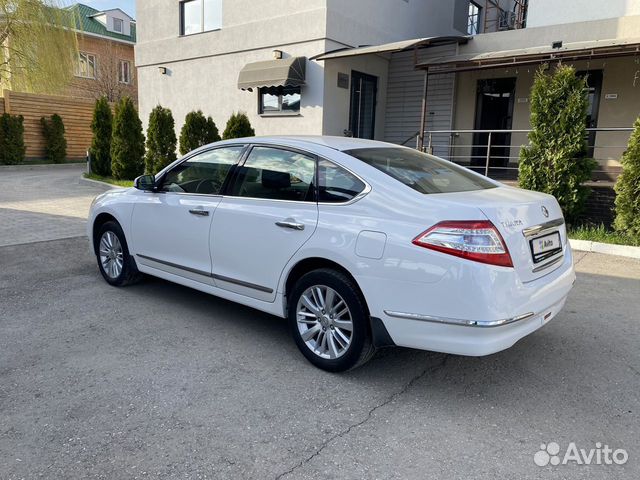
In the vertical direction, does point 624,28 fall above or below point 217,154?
above

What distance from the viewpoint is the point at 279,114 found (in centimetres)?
1297

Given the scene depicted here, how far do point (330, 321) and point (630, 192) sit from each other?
5948 millimetres

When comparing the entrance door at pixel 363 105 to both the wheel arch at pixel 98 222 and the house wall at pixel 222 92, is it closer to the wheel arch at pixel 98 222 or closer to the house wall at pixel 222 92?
the house wall at pixel 222 92

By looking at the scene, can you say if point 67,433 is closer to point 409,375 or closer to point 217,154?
point 409,375

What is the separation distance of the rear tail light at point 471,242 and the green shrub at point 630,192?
5480 mm

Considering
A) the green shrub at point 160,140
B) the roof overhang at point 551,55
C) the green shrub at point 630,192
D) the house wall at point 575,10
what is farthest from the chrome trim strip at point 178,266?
the house wall at point 575,10

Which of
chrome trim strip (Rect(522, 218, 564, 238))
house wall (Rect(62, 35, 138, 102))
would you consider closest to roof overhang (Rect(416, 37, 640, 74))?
chrome trim strip (Rect(522, 218, 564, 238))

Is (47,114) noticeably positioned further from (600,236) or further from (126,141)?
(600,236)

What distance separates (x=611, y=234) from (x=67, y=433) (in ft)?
25.2

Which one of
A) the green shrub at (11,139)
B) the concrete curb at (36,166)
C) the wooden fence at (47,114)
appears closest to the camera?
the concrete curb at (36,166)

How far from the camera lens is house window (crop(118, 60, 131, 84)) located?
30500mm

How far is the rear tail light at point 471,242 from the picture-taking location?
2.85 m

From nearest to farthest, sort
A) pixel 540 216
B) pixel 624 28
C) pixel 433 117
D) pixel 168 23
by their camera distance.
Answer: pixel 540 216
pixel 624 28
pixel 433 117
pixel 168 23

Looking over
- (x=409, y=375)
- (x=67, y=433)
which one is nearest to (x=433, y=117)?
(x=409, y=375)
